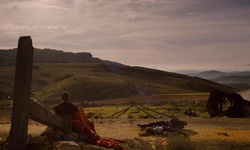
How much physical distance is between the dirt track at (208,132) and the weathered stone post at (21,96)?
4937 millimetres

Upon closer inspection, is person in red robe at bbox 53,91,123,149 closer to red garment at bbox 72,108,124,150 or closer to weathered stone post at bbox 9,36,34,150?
red garment at bbox 72,108,124,150

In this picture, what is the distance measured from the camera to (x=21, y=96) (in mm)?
10656

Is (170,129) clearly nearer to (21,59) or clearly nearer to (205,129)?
(205,129)

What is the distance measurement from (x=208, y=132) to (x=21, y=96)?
11595 millimetres

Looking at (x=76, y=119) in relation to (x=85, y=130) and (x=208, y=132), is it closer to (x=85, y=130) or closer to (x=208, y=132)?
(x=85, y=130)

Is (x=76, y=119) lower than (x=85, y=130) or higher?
higher

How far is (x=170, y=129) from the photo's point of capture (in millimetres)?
18750

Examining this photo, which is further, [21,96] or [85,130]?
Result: [85,130]

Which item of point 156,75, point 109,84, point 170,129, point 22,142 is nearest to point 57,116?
point 22,142

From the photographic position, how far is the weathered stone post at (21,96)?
10.6m

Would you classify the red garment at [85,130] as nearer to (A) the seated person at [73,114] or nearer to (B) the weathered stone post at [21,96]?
(A) the seated person at [73,114]

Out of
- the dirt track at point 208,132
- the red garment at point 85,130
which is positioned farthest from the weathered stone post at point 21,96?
the dirt track at point 208,132

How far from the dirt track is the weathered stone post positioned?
494 centimetres

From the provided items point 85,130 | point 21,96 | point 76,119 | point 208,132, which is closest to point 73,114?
point 76,119
